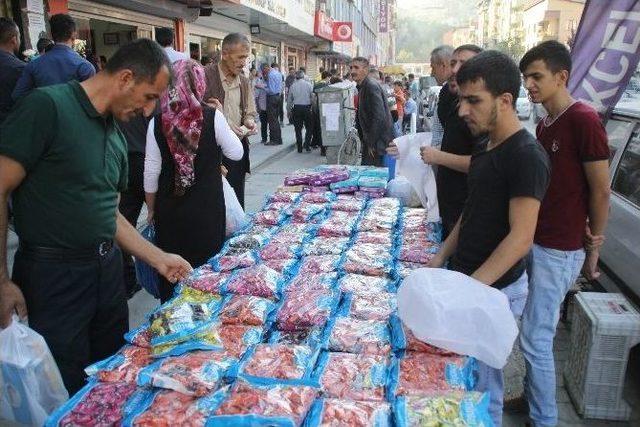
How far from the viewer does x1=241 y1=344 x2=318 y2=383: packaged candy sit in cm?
192

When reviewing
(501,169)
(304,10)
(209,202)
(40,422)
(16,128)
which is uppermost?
(304,10)

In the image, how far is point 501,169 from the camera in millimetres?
2162

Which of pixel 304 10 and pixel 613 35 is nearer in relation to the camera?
pixel 613 35

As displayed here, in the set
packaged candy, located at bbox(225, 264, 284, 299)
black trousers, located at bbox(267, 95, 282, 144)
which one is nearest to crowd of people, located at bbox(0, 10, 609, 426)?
packaged candy, located at bbox(225, 264, 284, 299)

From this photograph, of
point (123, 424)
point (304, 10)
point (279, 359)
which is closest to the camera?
point (123, 424)

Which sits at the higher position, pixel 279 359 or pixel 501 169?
pixel 501 169

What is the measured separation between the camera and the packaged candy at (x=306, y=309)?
2.34 m

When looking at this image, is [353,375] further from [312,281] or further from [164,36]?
[164,36]

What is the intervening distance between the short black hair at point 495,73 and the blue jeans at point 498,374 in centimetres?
94

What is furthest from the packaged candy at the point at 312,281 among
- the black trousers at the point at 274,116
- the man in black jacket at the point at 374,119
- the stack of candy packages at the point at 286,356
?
the black trousers at the point at 274,116

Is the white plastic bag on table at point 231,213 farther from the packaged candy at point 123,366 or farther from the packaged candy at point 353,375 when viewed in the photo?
the packaged candy at point 353,375

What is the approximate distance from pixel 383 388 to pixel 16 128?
66.3 inches

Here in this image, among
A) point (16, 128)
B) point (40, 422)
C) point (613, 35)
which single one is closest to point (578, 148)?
point (613, 35)

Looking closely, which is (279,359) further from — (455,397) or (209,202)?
(209,202)
